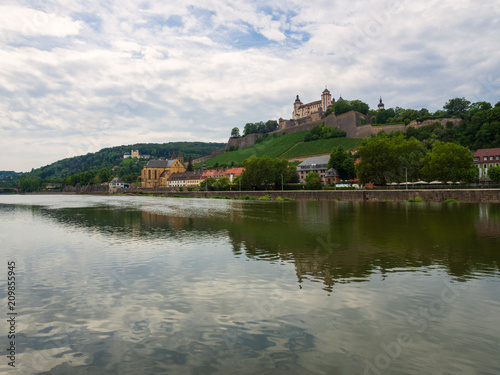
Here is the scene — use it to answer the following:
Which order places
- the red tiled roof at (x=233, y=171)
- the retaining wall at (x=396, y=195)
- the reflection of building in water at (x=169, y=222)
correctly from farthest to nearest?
the red tiled roof at (x=233, y=171) → the retaining wall at (x=396, y=195) → the reflection of building in water at (x=169, y=222)

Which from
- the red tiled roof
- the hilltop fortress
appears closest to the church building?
the hilltop fortress

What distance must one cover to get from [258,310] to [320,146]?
441ft

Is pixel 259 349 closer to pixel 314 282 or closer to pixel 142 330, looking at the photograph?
pixel 142 330

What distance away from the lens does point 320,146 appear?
139 meters

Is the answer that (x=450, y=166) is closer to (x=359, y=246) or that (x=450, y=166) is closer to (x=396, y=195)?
(x=396, y=195)

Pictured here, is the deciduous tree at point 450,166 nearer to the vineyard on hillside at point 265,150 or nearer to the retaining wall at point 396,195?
the retaining wall at point 396,195

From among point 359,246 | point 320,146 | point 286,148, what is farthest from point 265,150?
point 359,246

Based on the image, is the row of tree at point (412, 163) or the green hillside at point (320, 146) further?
the green hillside at point (320, 146)

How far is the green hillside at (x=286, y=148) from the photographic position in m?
135

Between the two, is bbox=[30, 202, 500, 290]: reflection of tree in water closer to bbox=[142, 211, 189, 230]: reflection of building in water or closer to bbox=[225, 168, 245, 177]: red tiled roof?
bbox=[142, 211, 189, 230]: reflection of building in water

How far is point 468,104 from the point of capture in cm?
11975

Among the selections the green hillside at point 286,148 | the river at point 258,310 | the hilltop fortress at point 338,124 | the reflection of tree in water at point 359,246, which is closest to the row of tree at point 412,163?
the reflection of tree in water at point 359,246

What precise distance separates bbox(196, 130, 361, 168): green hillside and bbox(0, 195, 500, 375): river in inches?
4685

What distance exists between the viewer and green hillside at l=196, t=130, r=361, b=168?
135125 mm
